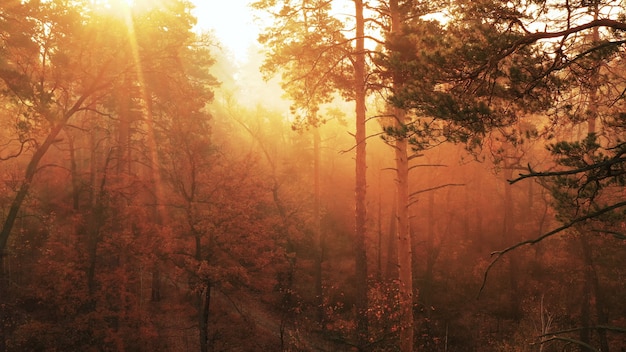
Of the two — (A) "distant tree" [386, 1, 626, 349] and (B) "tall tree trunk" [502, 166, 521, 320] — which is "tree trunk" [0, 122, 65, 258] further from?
(B) "tall tree trunk" [502, 166, 521, 320]

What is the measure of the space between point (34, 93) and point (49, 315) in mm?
13693

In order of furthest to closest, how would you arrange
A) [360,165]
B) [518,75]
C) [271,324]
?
[271,324], [360,165], [518,75]

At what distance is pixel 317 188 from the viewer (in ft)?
75.6

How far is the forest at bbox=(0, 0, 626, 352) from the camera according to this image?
728 cm

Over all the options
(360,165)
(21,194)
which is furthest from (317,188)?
(21,194)

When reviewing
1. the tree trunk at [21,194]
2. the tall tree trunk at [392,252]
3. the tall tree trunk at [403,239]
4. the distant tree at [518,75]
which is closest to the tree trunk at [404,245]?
the tall tree trunk at [403,239]

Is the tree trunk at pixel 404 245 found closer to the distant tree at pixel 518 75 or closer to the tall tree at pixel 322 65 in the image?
the tall tree at pixel 322 65

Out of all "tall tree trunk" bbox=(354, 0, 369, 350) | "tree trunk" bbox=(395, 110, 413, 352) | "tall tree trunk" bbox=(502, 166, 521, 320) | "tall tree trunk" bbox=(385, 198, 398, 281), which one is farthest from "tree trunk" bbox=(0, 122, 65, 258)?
"tall tree trunk" bbox=(502, 166, 521, 320)

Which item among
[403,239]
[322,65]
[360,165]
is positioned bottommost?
[403,239]

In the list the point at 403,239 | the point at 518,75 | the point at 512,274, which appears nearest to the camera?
the point at 518,75

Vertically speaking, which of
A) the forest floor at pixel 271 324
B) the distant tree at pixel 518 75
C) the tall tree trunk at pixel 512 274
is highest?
the distant tree at pixel 518 75

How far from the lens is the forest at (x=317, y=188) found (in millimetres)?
7277

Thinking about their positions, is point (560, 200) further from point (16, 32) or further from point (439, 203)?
point (439, 203)

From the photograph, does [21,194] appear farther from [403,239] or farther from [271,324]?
[271,324]
